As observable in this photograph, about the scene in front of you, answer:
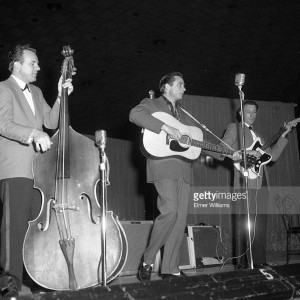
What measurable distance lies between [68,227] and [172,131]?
1171mm

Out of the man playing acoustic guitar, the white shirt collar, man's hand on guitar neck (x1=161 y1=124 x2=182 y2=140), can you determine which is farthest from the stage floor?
the white shirt collar

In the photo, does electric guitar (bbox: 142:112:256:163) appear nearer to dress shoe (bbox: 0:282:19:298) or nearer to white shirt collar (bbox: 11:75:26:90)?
white shirt collar (bbox: 11:75:26:90)

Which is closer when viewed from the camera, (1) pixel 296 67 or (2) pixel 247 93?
(1) pixel 296 67

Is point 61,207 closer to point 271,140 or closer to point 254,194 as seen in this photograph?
point 254,194

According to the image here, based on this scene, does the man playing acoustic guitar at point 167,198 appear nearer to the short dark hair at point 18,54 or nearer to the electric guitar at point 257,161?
the electric guitar at point 257,161

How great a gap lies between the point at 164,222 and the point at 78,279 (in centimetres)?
96

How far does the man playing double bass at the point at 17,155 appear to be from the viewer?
2.29 metres

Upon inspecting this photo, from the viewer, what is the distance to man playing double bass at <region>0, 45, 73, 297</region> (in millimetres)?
2287

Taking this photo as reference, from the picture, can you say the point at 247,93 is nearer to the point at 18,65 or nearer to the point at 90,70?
the point at 90,70

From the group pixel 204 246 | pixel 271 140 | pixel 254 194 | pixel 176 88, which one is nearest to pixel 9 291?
pixel 176 88

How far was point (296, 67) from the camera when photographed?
8398 millimetres

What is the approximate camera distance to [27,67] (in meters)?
2.63

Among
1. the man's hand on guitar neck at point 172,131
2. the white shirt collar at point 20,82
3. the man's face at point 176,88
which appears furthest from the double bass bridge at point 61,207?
the man's face at point 176,88

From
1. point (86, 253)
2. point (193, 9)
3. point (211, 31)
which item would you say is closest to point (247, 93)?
point (211, 31)
